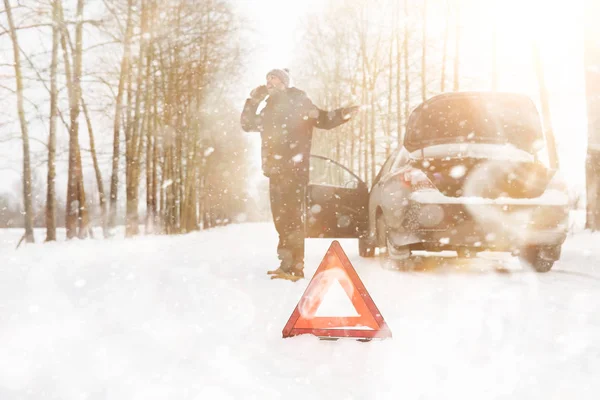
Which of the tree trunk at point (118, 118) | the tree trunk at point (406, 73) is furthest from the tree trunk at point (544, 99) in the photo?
the tree trunk at point (118, 118)

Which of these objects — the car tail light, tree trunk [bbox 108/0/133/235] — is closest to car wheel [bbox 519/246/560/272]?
the car tail light

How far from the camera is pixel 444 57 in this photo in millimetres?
18703

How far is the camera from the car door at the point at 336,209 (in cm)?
758

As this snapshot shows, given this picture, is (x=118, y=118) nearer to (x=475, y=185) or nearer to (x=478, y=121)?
(x=478, y=121)

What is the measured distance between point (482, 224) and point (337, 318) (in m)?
2.90

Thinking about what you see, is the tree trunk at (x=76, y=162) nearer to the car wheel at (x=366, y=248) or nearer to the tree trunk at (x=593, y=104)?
the car wheel at (x=366, y=248)

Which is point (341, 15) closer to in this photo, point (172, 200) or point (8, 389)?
point (172, 200)

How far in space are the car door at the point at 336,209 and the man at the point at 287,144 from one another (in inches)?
62.0

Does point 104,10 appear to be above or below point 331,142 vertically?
above

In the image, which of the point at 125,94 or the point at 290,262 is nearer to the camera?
the point at 290,262

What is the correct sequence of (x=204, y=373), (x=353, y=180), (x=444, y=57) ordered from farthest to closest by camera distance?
(x=444, y=57), (x=353, y=180), (x=204, y=373)

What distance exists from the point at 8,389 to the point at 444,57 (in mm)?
18242

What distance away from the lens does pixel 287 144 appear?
5719 mm

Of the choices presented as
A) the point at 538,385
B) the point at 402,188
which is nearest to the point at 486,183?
the point at 402,188
